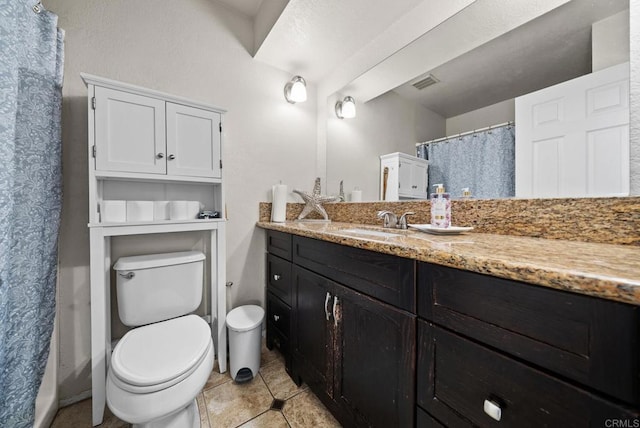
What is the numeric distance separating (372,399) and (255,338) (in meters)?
0.80

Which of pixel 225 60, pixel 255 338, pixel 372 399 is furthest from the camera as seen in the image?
pixel 225 60

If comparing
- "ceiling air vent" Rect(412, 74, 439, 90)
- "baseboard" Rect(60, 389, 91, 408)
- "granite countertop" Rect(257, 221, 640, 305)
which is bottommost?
"baseboard" Rect(60, 389, 91, 408)

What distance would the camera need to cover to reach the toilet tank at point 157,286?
3.91ft

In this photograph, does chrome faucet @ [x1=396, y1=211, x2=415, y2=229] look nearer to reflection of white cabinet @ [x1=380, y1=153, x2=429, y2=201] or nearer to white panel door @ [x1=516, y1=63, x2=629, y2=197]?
reflection of white cabinet @ [x1=380, y1=153, x2=429, y2=201]

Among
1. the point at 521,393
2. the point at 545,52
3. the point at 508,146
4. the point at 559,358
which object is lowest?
the point at 521,393

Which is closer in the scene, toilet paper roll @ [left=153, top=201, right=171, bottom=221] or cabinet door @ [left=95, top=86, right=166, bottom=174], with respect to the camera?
cabinet door @ [left=95, top=86, right=166, bottom=174]

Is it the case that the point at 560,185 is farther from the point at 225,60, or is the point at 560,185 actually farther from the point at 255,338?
the point at 225,60

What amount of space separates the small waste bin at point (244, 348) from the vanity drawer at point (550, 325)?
111 centimetres

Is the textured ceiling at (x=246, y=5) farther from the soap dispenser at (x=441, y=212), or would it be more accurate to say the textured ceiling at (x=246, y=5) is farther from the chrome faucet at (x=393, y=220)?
the soap dispenser at (x=441, y=212)

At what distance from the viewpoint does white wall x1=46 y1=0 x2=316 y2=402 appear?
1227 mm

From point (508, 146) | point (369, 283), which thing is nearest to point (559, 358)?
point (369, 283)

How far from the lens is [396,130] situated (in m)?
1.55

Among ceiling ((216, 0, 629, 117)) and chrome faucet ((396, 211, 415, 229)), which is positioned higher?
ceiling ((216, 0, 629, 117))

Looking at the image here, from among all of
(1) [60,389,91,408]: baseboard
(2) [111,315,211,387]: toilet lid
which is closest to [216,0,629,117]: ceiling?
(2) [111,315,211,387]: toilet lid
